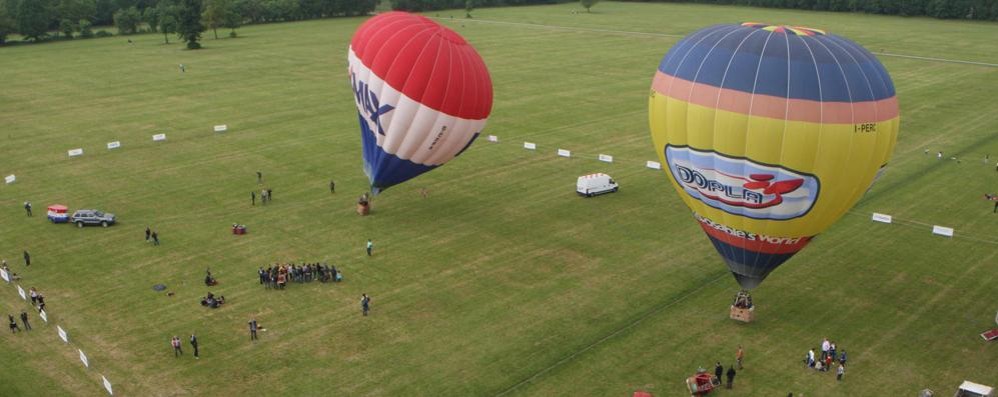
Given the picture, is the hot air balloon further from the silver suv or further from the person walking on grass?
the silver suv

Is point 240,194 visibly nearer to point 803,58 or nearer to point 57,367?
point 57,367

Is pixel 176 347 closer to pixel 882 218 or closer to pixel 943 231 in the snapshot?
pixel 882 218

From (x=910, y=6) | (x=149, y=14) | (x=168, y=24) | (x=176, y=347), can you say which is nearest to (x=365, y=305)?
(x=176, y=347)

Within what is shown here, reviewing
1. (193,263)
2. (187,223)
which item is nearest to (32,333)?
(193,263)

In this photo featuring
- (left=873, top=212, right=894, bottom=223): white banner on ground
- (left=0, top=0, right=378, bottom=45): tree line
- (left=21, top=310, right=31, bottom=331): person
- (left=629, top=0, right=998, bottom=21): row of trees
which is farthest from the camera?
(left=629, top=0, right=998, bottom=21): row of trees

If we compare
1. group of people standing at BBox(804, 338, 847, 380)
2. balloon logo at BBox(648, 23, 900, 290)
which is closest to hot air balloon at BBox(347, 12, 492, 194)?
balloon logo at BBox(648, 23, 900, 290)

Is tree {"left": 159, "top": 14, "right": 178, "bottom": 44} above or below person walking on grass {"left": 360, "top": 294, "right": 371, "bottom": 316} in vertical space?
above

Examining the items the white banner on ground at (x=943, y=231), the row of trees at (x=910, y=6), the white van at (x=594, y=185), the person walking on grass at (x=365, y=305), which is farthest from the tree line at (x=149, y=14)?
the white banner on ground at (x=943, y=231)
